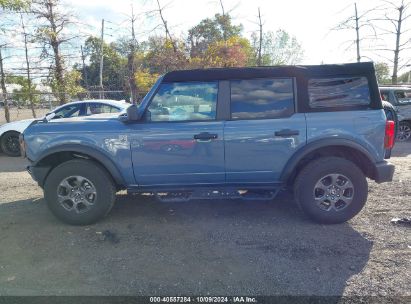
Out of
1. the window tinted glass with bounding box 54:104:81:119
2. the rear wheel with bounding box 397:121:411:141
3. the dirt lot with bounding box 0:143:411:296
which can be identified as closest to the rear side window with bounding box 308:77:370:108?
the dirt lot with bounding box 0:143:411:296

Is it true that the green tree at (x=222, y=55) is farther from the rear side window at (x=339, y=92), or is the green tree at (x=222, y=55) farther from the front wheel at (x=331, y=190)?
the front wheel at (x=331, y=190)

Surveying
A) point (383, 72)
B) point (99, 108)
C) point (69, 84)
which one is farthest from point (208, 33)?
point (99, 108)

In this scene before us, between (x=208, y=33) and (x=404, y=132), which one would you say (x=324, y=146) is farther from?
(x=208, y=33)

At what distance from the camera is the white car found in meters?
8.90

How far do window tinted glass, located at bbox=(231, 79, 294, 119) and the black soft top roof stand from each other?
8 centimetres

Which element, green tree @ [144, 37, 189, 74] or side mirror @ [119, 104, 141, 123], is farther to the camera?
green tree @ [144, 37, 189, 74]

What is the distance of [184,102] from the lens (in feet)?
14.1

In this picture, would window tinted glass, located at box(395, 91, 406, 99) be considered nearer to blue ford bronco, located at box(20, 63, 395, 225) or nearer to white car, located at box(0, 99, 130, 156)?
blue ford bronco, located at box(20, 63, 395, 225)

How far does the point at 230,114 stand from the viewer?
13.9 ft

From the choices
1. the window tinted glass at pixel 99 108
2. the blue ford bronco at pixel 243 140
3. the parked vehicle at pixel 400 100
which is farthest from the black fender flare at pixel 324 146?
the parked vehicle at pixel 400 100

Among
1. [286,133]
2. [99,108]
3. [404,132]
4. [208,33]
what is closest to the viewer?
[286,133]

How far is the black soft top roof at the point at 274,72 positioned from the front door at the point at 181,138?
0.29 ft

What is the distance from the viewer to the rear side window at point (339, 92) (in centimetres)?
421

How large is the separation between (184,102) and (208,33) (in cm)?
2181
